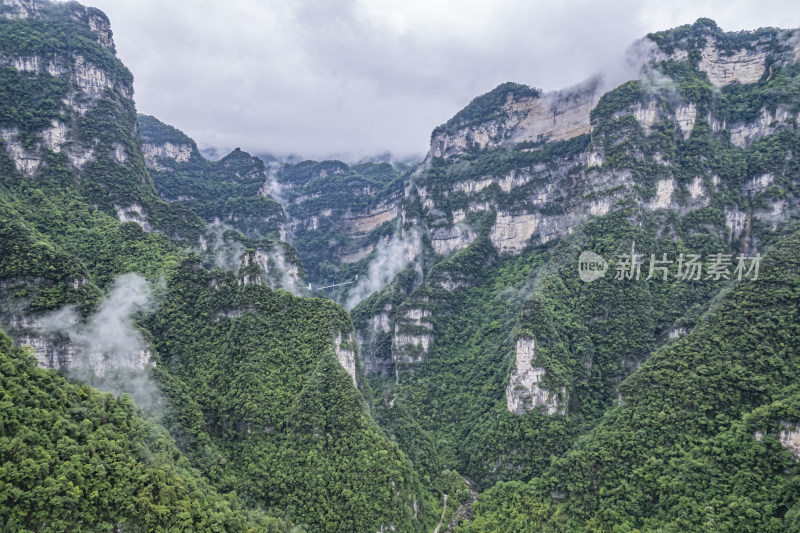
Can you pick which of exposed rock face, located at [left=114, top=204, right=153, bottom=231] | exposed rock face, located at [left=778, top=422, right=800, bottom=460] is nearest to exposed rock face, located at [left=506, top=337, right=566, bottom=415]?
exposed rock face, located at [left=778, top=422, right=800, bottom=460]

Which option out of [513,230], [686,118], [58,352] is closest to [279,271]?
[513,230]

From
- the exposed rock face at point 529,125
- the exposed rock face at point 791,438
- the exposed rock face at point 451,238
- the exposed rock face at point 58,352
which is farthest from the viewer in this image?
the exposed rock face at point 451,238

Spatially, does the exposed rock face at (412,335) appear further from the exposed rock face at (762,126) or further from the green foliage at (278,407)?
the exposed rock face at (762,126)

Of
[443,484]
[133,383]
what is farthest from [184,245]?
[443,484]

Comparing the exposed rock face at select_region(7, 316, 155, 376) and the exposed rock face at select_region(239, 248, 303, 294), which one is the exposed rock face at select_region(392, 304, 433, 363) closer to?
the exposed rock face at select_region(239, 248, 303, 294)

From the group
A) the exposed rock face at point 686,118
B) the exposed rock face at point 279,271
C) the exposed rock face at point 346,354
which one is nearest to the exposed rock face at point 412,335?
the exposed rock face at point 279,271

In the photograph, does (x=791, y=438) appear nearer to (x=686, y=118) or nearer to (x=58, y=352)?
(x=686, y=118)
